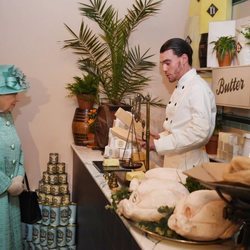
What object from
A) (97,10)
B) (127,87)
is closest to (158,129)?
(127,87)

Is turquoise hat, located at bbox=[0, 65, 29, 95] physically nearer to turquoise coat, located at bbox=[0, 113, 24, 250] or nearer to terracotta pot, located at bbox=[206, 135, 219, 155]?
turquoise coat, located at bbox=[0, 113, 24, 250]

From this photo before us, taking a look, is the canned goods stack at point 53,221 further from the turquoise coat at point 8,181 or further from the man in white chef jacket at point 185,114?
the man in white chef jacket at point 185,114

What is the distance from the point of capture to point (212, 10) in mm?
2912

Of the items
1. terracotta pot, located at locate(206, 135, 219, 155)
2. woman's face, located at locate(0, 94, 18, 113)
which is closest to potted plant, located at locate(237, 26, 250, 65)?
terracotta pot, located at locate(206, 135, 219, 155)

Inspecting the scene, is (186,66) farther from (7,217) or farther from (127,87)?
(7,217)

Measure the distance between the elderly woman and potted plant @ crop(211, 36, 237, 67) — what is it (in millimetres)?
1443

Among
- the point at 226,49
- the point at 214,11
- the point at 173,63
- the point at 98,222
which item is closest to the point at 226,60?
the point at 226,49

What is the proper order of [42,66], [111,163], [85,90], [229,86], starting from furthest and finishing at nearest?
1. [42,66]
2. [85,90]
3. [229,86]
4. [111,163]

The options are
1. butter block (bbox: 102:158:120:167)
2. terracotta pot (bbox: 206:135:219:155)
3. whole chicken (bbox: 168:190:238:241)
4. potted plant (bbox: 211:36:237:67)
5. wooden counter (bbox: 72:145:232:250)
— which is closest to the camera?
whole chicken (bbox: 168:190:238:241)

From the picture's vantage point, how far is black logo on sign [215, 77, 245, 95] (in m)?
2.48

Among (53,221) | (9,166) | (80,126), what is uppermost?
(80,126)

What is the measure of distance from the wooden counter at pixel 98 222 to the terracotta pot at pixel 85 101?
361 millimetres

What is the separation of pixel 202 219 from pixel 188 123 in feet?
3.82

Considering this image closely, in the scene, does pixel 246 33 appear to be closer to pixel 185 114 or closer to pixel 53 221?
pixel 185 114
